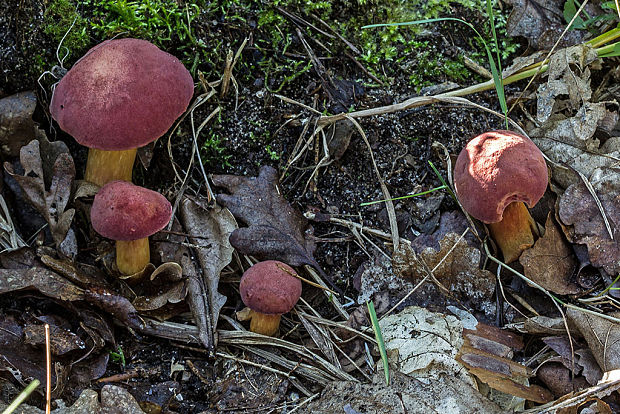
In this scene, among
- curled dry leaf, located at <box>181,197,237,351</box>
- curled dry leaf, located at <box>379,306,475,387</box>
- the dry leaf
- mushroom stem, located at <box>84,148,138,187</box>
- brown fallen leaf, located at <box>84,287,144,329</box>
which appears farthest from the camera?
the dry leaf

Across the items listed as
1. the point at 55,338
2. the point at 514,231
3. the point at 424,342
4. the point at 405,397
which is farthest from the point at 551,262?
the point at 55,338

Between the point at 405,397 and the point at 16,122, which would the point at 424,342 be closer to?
the point at 405,397

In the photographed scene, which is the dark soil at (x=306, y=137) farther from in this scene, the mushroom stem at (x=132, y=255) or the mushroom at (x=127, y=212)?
the mushroom at (x=127, y=212)

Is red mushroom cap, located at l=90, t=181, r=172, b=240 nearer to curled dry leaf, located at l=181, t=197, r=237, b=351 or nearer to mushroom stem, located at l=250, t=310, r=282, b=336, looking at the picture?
curled dry leaf, located at l=181, t=197, r=237, b=351

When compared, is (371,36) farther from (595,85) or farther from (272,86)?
(595,85)

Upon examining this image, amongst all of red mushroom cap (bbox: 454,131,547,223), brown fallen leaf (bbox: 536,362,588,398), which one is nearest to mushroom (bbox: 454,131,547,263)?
red mushroom cap (bbox: 454,131,547,223)

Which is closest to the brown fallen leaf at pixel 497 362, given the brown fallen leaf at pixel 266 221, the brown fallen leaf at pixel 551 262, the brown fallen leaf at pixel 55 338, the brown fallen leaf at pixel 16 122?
the brown fallen leaf at pixel 551 262
